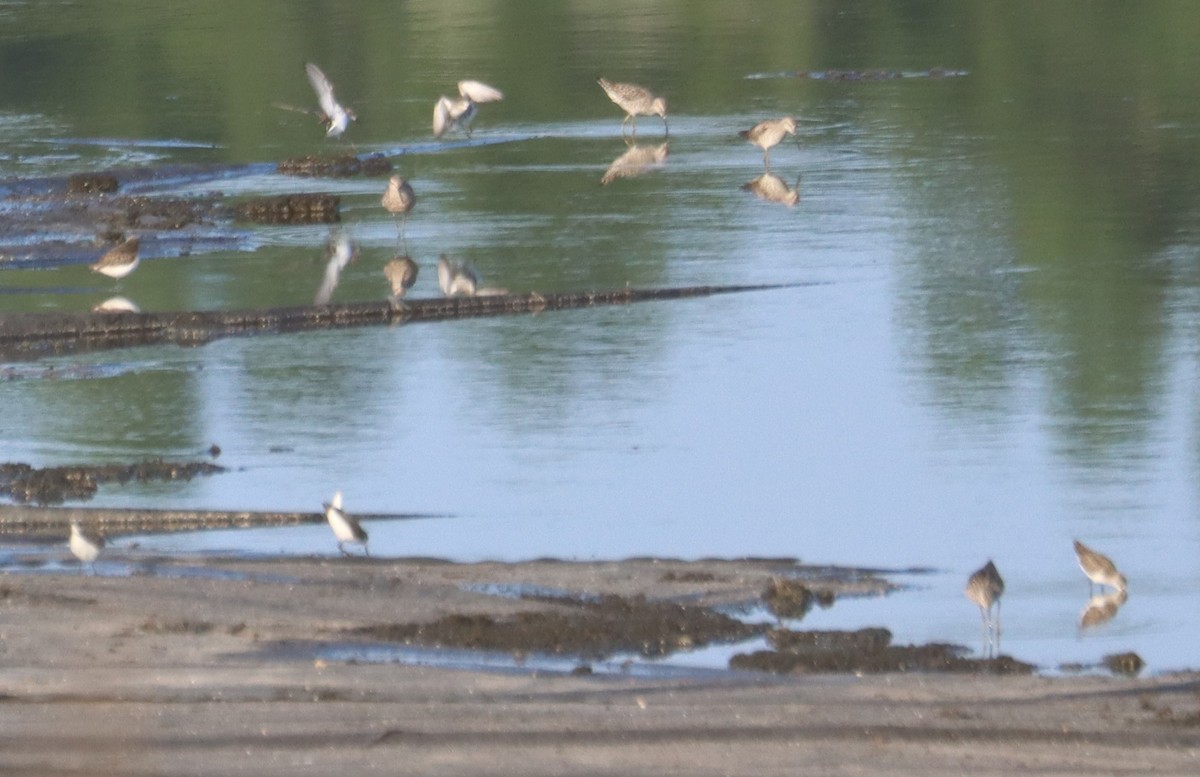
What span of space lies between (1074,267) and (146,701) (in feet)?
34.7

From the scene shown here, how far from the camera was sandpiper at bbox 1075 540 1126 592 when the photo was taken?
30.0 ft

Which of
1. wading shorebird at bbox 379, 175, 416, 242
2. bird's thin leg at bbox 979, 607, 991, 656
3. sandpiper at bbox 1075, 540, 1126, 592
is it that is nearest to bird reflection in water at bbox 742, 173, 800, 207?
wading shorebird at bbox 379, 175, 416, 242

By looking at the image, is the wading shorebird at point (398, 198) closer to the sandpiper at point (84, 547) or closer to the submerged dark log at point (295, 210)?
the submerged dark log at point (295, 210)

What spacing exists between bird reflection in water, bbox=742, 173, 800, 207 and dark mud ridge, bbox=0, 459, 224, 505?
8882 millimetres

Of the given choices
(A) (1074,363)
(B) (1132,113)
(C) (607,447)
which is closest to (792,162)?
(B) (1132,113)

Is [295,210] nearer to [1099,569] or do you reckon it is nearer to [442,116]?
[442,116]

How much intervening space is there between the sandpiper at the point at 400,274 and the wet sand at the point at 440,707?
287 inches

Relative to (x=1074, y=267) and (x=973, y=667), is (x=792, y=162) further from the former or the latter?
(x=973, y=667)

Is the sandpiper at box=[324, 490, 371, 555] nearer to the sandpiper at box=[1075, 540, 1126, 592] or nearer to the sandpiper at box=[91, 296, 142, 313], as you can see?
the sandpiper at box=[1075, 540, 1126, 592]

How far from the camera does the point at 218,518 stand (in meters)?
10.2

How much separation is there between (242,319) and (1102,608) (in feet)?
23.8

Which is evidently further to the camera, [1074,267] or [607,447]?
[1074,267]

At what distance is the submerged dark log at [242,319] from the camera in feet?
47.3

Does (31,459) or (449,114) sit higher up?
(449,114)
